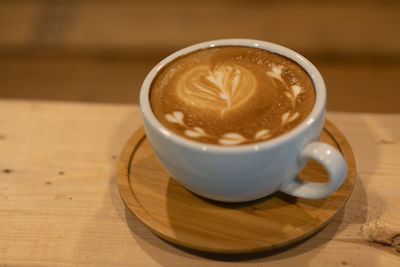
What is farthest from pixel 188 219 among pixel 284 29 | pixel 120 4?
pixel 120 4

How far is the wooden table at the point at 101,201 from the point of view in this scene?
0.65 m

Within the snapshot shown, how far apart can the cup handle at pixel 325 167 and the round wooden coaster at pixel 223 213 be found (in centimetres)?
4

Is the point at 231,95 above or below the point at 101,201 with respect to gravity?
above

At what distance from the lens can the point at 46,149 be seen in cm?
88

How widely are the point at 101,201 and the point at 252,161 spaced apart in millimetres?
318

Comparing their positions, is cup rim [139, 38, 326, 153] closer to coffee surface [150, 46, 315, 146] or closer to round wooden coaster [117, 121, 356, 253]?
coffee surface [150, 46, 315, 146]

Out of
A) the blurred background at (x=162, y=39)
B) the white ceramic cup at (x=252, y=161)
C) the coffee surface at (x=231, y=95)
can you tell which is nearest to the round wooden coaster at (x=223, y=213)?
the white ceramic cup at (x=252, y=161)

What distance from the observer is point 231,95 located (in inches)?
27.3

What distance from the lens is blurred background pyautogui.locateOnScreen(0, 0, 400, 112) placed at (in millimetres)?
1899

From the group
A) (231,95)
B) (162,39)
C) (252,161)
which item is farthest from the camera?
(162,39)

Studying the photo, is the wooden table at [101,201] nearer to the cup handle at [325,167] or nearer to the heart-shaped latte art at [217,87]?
the cup handle at [325,167]

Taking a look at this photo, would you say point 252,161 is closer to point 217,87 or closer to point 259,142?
point 259,142

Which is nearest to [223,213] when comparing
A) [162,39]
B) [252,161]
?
[252,161]

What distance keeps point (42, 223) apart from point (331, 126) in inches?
21.7
